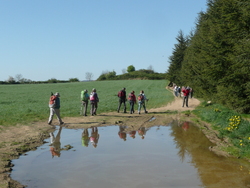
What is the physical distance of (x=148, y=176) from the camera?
830cm

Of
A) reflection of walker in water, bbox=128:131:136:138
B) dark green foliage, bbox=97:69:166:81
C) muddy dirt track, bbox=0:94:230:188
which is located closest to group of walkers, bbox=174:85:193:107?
muddy dirt track, bbox=0:94:230:188

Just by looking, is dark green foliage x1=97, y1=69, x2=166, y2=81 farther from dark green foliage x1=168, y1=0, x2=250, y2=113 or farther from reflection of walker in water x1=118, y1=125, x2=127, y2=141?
reflection of walker in water x1=118, y1=125, x2=127, y2=141

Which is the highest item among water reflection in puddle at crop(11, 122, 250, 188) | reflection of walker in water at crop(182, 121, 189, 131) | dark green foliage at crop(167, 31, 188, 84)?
dark green foliage at crop(167, 31, 188, 84)

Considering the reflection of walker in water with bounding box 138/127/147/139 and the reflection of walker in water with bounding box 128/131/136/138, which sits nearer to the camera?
the reflection of walker in water with bounding box 128/131/136/138

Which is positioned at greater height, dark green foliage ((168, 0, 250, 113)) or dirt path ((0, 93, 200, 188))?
dark green foliage ((168, 0, 250, 113))

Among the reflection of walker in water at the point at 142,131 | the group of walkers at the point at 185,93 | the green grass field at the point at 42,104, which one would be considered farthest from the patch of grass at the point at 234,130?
the green grass field at the point at 42,104

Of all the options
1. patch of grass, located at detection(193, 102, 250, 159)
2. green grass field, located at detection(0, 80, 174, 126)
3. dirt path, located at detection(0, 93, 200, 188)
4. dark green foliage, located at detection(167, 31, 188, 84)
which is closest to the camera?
dirt path, located at detection(0, 93, 200, 188)

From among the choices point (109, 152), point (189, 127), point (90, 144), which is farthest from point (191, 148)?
point (189, 127)

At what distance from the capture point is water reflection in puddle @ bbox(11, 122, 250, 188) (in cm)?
789

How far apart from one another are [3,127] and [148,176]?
10622 millimetres

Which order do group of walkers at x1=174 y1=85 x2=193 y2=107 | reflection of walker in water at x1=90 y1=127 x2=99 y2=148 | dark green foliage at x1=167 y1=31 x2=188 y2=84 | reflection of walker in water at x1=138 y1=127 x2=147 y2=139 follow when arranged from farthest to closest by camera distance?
dark green foliage at x1=167 y1=31 x2=188 y2=84, group of walkers at x1=174 y1=85 x2=193 y2=107, reflection of walker in water at x1=138 y1=127 x2=147 y2=139, reflection of walker in water at x1=90 y1=127 x2=99 y2=148

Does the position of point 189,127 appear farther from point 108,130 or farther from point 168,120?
point 108,130

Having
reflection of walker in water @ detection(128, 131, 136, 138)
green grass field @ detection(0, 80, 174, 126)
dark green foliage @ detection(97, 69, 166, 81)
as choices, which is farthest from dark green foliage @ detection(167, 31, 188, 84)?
dark green foliage @ detection(97, 69, 166, 81)

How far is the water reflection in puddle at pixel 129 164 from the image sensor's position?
7.89 meters
